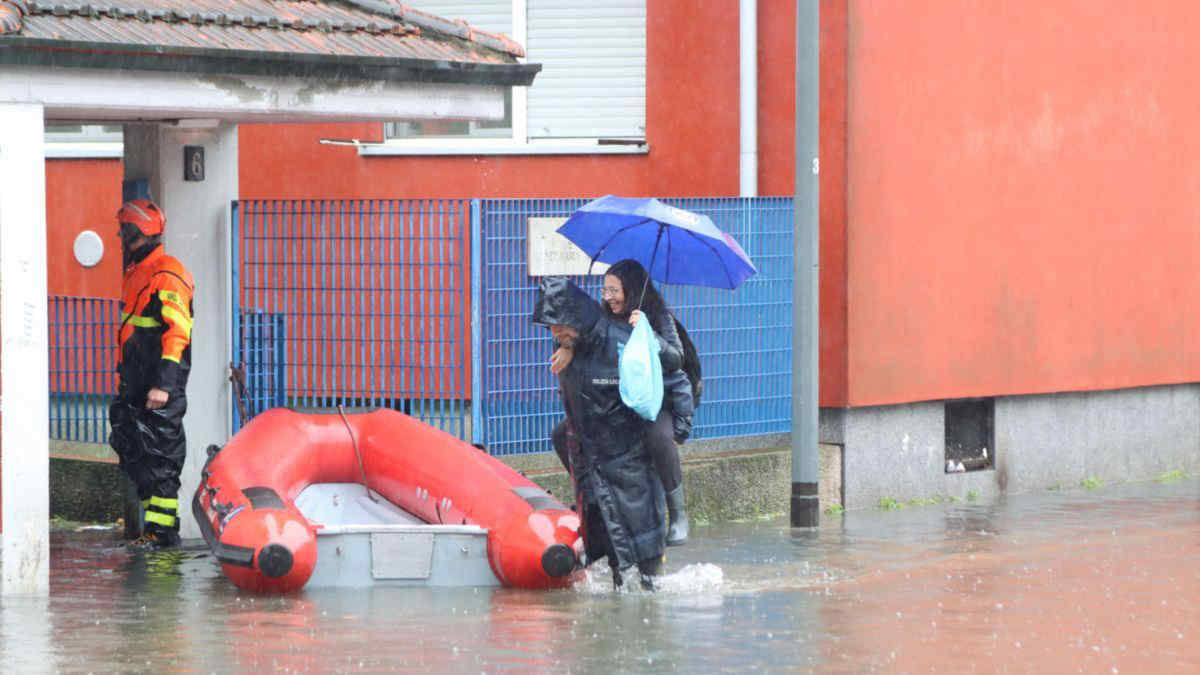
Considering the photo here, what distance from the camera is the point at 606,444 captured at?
35.2ft

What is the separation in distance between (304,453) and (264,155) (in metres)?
5.18

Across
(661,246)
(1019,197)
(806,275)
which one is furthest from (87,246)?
(1019,197)

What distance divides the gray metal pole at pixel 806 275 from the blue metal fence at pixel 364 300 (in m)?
2.05

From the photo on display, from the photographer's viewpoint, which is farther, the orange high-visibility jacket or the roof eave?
the orange high-visibility jacket

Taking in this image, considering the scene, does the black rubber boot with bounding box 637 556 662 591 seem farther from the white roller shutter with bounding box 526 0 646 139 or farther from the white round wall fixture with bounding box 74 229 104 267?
the white roller shutter with bounding box 526 0 646 139

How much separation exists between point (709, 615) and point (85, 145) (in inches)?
333

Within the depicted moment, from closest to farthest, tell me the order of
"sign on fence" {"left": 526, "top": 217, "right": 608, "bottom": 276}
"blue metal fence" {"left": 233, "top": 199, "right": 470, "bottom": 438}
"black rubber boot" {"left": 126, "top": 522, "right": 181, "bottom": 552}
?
"black rubber boot" {"left": 126, "top": 522, "right": 181, "bottom": 552} → "blue metal fence" {"left": 233, "top": 199, "right": 470, "bottom": 438} → "sign on fence" {"left": 526, "top": 217, "right": 608, "bottom": 276}

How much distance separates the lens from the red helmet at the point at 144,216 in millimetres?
11977

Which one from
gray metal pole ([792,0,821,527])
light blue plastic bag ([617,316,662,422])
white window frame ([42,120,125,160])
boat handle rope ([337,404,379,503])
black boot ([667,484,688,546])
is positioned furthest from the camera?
→ white window frame ([42,120,125,160])

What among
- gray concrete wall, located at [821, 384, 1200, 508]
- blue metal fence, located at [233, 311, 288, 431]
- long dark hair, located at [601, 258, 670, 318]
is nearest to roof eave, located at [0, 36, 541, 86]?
long dark hair, located at [601, 258, 670, 318]

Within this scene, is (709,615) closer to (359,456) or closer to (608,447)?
(608,447)

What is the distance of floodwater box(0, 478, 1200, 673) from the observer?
8.95 meters

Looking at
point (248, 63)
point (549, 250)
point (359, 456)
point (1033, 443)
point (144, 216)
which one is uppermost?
point (248, 63)

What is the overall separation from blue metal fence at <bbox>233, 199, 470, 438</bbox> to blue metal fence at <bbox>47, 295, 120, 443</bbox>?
1.07 m
